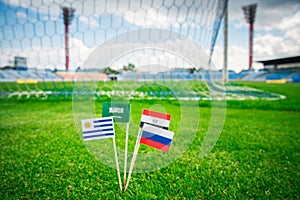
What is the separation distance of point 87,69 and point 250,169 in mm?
1279

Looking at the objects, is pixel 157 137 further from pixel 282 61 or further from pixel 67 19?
pixel 282 61

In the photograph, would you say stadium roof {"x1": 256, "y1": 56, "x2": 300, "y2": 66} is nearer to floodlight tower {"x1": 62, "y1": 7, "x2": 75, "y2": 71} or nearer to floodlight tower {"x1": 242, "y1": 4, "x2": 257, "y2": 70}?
floodlight tower {"x1": 242, "y1": 4, "x2": 257, "y2": 70}

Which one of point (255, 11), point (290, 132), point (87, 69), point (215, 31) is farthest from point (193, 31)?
point (255, 11)

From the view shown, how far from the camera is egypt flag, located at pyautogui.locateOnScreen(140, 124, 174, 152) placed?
44.6 inches

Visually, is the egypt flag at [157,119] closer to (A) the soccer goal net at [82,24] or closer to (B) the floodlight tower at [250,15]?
(A) the soccer goal net at [82,24]

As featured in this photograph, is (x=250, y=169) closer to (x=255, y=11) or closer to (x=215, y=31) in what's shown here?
(x=215, y=31)

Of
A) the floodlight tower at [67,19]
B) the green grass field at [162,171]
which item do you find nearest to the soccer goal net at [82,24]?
the floodlight tower at [67,19]

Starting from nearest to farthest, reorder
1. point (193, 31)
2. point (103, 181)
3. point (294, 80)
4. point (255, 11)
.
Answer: point (103, 181) → point (193, 31) → point (294, 80) → point (255, 11)

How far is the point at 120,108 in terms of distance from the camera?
119cm

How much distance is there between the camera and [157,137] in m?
1.16

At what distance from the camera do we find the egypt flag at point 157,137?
44.6 inches

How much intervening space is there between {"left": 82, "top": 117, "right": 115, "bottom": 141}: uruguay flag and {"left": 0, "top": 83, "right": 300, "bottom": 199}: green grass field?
351mm

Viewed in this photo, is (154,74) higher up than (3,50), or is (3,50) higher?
(3,50)

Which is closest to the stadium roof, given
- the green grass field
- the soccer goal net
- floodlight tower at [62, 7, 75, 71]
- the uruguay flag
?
the soccer goal net
